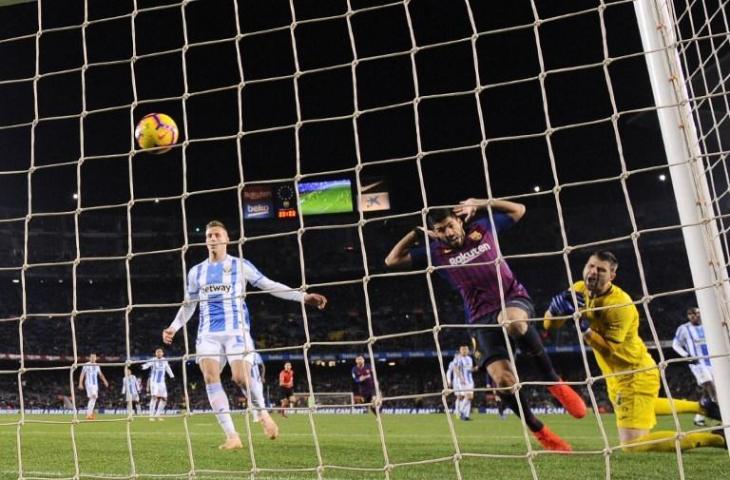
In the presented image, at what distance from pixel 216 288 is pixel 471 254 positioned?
2.34m

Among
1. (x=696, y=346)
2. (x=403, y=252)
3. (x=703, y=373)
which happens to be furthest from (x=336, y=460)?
(x=696, y=346)

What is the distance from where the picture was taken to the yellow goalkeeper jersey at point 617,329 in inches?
193

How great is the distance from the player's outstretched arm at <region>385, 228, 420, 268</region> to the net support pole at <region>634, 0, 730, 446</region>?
2.06 metres

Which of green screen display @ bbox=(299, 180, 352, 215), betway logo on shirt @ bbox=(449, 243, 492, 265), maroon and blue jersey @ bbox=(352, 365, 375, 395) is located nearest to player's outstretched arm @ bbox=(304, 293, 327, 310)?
betway logo on shirt @ bbox=(449, 243, 492, 265)

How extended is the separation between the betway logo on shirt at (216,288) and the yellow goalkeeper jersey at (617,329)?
2.96 meters

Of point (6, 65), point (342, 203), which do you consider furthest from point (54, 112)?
point (342, 203)

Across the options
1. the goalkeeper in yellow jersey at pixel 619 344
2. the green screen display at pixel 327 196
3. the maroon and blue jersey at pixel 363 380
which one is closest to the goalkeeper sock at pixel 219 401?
the goalkeeper in yellow jersey at pixel 619 344

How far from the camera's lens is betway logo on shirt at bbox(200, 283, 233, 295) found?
235 inches

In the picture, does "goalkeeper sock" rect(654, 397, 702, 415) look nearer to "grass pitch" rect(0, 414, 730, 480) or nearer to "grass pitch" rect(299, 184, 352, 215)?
"grass pitch" rect(0, 414, 730, 480)

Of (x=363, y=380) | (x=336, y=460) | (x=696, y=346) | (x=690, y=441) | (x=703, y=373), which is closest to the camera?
(x=690, y=441)

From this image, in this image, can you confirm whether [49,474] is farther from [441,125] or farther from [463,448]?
[441,125]

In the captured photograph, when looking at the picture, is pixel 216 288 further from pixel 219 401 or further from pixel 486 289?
pixel 486 289

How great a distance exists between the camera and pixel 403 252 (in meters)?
4.89

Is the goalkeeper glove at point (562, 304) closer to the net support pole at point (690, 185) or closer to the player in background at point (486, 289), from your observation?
the player in background at point (486, 289)
